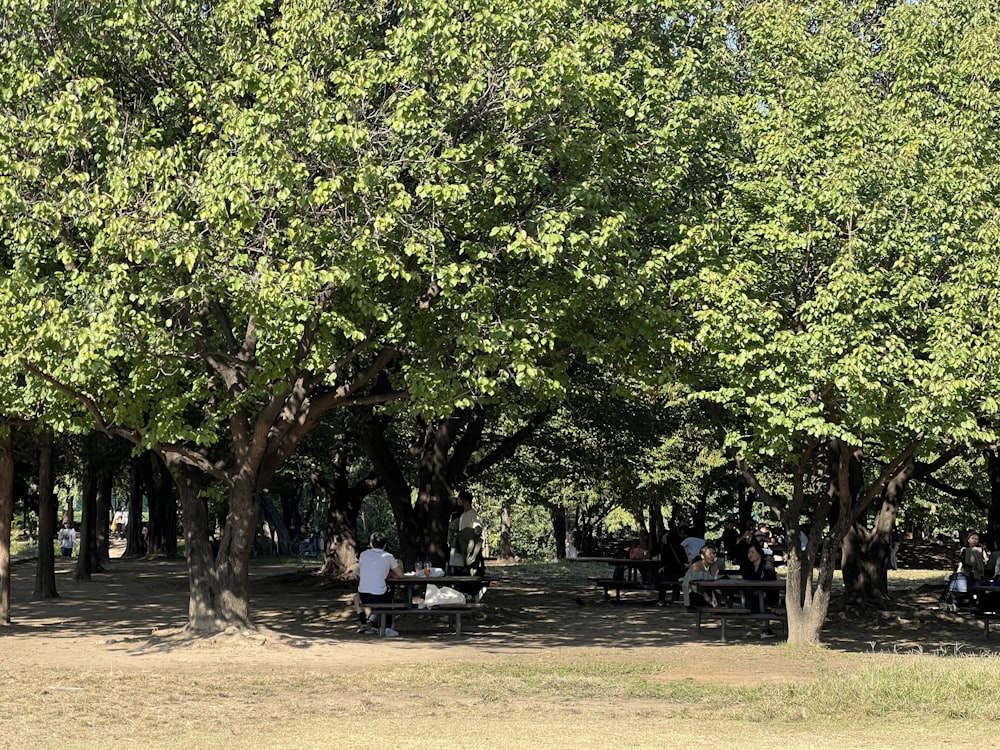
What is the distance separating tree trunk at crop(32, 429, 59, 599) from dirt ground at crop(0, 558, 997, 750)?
0.47 meters

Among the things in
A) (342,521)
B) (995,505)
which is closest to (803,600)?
(995,505)

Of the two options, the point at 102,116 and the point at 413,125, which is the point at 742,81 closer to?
the point at 413,125

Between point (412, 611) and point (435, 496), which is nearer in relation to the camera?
point (412, 611)

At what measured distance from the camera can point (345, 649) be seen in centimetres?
1645

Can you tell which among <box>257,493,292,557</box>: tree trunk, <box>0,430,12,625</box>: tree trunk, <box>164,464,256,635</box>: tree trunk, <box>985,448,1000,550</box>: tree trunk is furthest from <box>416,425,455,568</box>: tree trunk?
<box>257,493,292,557</box>: tree trunk

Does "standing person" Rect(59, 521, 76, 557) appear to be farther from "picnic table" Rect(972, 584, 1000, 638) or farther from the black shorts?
"picnic table" Rect(972, 584, 1000, 638)

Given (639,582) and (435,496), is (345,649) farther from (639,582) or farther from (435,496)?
(639,582)

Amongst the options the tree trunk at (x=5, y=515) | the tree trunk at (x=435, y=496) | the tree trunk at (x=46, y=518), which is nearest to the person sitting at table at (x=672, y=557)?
the tree trunk at (x=435, y=496)

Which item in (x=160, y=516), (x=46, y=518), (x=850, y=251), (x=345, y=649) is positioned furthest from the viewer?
(x=160, y=516)

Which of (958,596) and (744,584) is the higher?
(744,584)

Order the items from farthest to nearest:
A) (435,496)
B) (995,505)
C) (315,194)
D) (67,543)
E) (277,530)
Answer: (277,530) → (67,543) → (995,505) → (435,496) → (315,194)

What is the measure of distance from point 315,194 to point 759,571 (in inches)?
421

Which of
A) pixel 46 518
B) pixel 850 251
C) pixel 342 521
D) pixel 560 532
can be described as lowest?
pixel 560 532

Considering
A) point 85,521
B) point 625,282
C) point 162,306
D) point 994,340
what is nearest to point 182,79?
point 162,306
